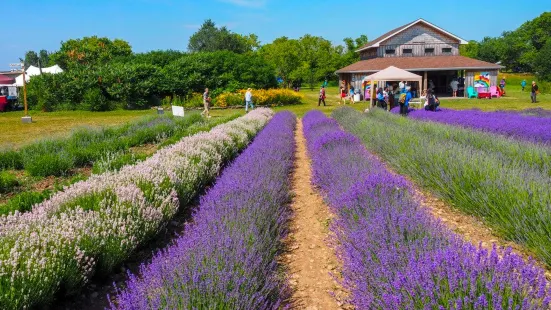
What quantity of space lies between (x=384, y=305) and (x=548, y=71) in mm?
75101

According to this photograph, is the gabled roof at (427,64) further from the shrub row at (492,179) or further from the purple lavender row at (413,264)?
the purple lavender row at (413,264)

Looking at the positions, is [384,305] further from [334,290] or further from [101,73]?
[101,73]

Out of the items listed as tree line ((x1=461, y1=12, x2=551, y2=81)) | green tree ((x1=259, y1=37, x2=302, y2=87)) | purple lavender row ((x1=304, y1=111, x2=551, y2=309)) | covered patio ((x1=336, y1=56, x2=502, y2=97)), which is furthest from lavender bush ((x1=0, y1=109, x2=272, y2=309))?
tree line ((x1=461, y1=12, x2=551, y2=81))

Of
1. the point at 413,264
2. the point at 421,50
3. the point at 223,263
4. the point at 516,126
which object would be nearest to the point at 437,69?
the point at 421,50

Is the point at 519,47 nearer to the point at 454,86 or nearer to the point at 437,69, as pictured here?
the point at 454,86

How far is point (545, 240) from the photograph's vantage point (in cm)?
352

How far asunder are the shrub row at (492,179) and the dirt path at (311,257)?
1.55 meters

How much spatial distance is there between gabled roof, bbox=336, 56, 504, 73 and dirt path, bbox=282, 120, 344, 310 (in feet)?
86.1

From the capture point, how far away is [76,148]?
30.2 ft

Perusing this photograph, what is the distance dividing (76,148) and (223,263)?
758 cm

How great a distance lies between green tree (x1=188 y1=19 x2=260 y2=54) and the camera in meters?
48.1

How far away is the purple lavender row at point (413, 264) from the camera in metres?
2.14

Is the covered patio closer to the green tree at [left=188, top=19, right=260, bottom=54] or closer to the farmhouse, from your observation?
the farmhouse

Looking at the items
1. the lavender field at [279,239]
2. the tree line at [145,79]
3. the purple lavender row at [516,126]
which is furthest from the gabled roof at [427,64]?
the lavender field at [279,239]
